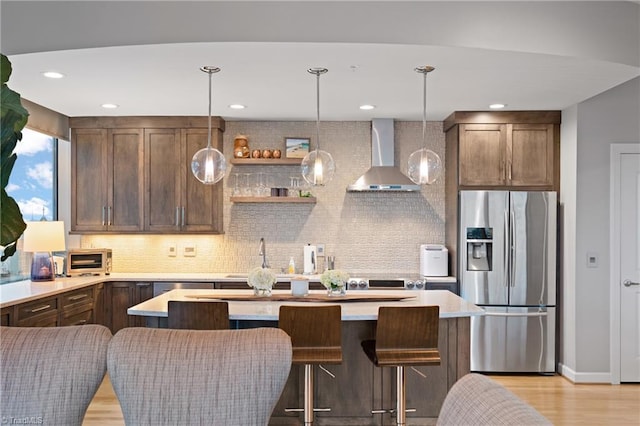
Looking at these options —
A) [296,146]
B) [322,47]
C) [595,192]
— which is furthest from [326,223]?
[322,47]

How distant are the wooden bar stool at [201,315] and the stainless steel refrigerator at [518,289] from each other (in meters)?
2.95

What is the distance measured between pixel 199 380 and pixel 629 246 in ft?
15.5

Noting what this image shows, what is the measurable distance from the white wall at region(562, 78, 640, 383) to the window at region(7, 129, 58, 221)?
4968 millimetres

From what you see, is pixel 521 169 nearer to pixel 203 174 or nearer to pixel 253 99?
pixel 253 99

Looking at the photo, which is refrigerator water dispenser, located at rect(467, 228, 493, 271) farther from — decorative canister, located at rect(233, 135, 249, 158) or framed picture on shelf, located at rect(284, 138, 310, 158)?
decorative canister, located at rect(233, 135, 249, 158)

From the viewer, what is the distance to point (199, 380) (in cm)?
165

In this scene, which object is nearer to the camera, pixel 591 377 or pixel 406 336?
pixel 406 336

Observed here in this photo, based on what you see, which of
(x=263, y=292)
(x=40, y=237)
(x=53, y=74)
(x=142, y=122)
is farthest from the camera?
(x=142, y=122)

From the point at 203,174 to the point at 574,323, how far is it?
3511 millimetres

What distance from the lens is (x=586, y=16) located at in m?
3.73

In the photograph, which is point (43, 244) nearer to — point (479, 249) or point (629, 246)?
point (479, 249)

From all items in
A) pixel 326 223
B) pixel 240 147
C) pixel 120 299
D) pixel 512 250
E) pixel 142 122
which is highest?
pixel 142 122

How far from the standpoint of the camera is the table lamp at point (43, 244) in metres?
5.07

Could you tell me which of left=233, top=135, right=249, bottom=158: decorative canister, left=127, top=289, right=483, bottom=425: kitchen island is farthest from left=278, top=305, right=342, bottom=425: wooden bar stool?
left=233, top=135, right=249, bottom=158: decorative canister
